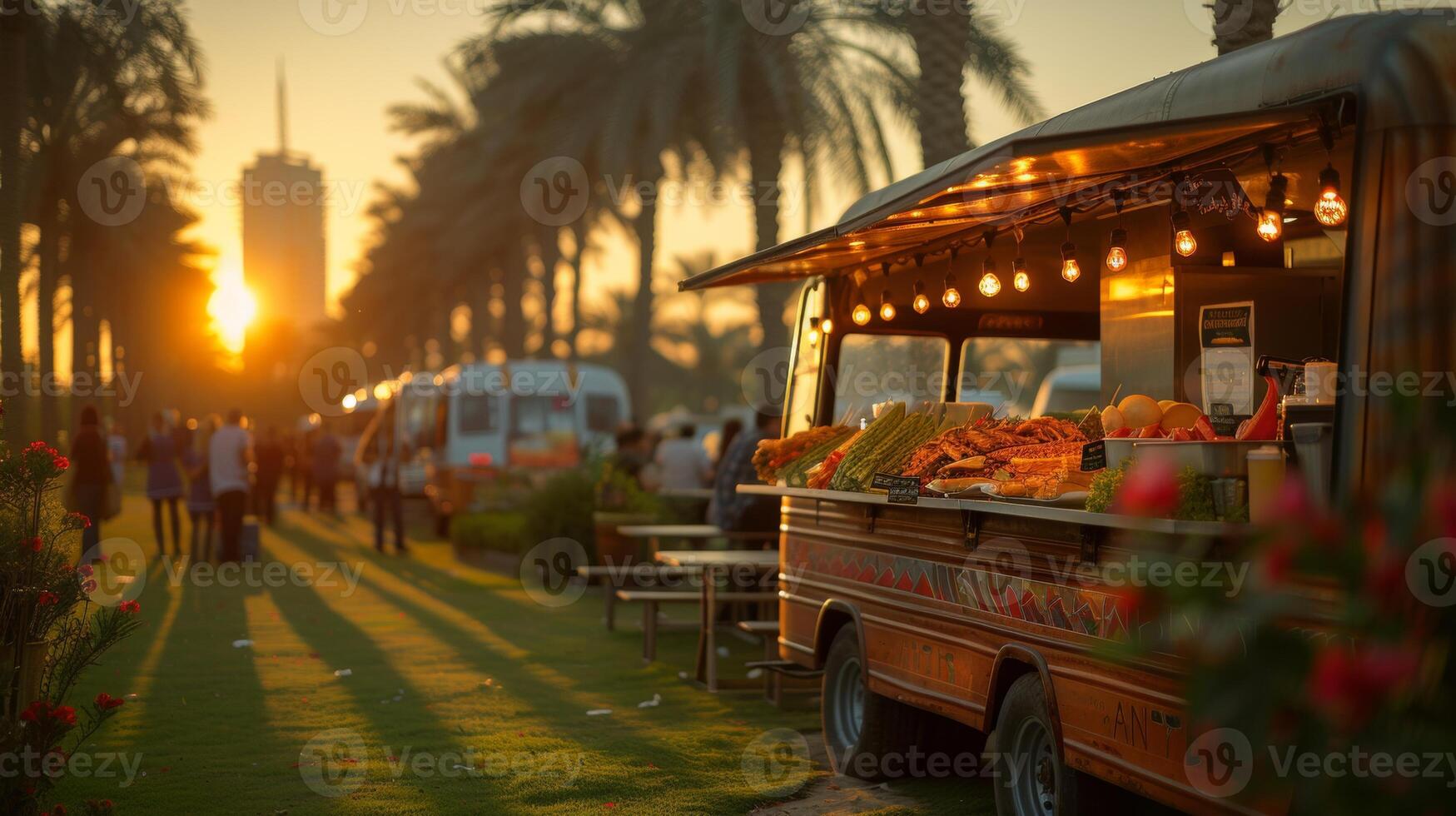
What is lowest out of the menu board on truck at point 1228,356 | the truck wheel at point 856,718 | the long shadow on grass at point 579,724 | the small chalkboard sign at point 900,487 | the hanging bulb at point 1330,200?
the long shadow on grass at point 579,724

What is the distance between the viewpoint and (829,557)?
815cm

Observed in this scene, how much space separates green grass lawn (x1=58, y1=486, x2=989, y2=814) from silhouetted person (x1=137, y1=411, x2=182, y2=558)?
4.96m

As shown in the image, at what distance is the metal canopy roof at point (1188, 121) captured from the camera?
4137 mm

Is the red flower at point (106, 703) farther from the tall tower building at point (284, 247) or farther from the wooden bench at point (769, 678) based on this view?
the tall tower building at point (284, 247)

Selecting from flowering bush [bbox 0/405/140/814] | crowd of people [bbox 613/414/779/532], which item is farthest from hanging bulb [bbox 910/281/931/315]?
flowering bush [bbox 0/405/140/814]

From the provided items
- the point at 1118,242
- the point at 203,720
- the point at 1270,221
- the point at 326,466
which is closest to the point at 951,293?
the point at 1118,242

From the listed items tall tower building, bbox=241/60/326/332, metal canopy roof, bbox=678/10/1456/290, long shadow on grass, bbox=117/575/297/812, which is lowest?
long shadow on grass, bbox=117/575/297/812

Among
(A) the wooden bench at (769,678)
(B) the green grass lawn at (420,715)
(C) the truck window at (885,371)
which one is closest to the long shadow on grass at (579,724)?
(B) the green grass lawn at (420,715)

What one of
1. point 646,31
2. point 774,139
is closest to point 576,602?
point 774,139

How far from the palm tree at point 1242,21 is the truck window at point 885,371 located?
350 centimetres

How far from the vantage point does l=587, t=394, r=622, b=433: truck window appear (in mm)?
28984

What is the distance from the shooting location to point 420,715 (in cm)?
927

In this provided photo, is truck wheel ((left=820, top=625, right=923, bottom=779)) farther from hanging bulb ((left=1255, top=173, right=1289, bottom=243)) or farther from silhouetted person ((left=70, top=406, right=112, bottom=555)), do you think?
silhouetted person ((left=70, top=406, right=112, bottom=555))

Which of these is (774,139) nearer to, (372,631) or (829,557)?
(372,631)
